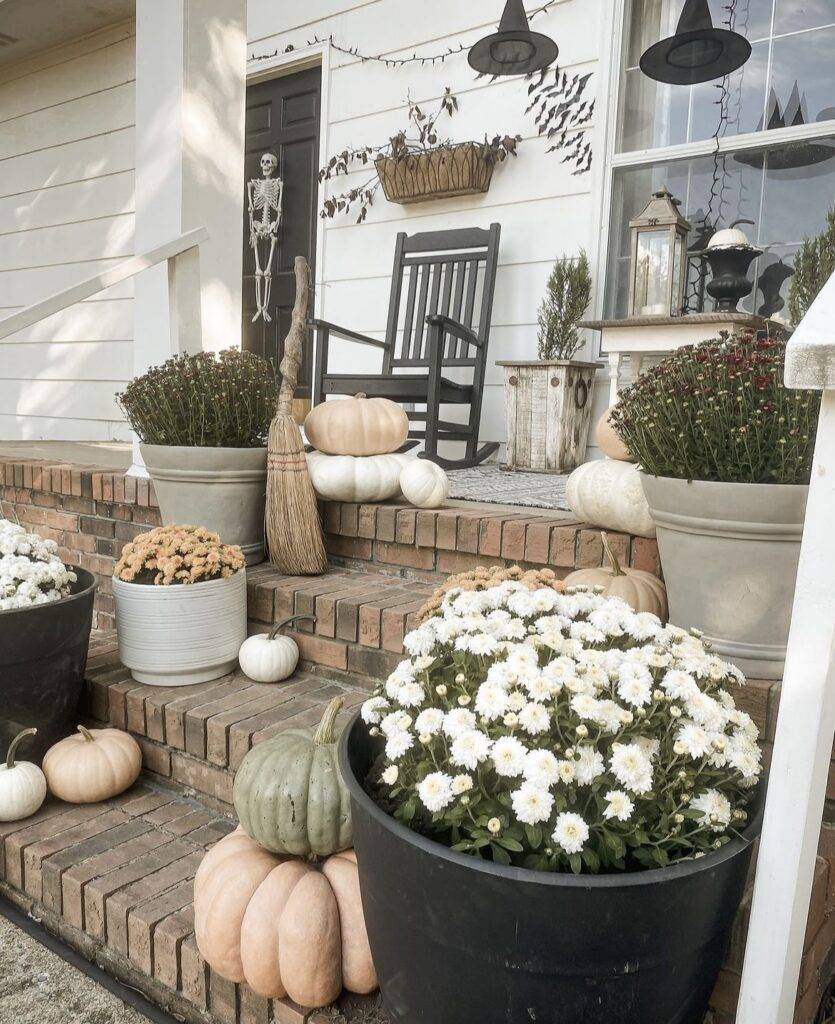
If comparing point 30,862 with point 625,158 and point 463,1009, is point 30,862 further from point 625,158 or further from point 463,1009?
point 625,158

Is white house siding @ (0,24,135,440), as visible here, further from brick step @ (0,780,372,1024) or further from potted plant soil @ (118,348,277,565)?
brick step @ (0,780,372,1024)

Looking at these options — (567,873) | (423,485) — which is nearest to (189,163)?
(423,485)

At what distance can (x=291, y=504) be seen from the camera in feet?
6.13

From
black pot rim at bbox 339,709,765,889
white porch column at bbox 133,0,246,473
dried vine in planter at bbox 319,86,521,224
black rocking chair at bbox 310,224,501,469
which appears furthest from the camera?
dried vine in planter at bbox 319,86,521,224

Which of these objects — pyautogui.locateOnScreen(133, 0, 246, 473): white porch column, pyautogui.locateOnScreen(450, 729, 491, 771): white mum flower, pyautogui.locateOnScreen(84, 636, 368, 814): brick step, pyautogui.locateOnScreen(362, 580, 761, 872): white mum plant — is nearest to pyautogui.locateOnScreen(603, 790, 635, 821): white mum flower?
pyautogui.locateOnScreen(362, 580, 761, 872): white mum plant

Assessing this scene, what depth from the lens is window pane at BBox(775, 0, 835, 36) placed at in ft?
8.60

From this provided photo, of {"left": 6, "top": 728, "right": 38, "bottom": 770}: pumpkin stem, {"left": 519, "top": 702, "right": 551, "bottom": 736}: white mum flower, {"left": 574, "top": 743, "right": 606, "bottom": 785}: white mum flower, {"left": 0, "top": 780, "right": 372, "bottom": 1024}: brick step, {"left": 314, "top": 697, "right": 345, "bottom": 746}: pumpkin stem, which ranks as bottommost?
{"left": 0, "top": 780, "right": 372, "bottom": 1024}: brick step

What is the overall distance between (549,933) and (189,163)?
2.25m

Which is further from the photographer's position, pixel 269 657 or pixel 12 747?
pixel 269 657

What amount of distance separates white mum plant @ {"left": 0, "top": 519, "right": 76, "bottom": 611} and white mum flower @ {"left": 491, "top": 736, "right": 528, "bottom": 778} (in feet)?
3.69

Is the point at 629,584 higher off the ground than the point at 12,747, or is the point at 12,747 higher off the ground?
the point at 629,584

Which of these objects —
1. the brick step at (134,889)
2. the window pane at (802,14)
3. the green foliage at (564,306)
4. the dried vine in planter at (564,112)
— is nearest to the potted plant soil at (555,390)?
the green foliage at (564,306)

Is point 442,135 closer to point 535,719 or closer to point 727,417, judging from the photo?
point 727,417

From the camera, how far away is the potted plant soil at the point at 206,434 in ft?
6.26
